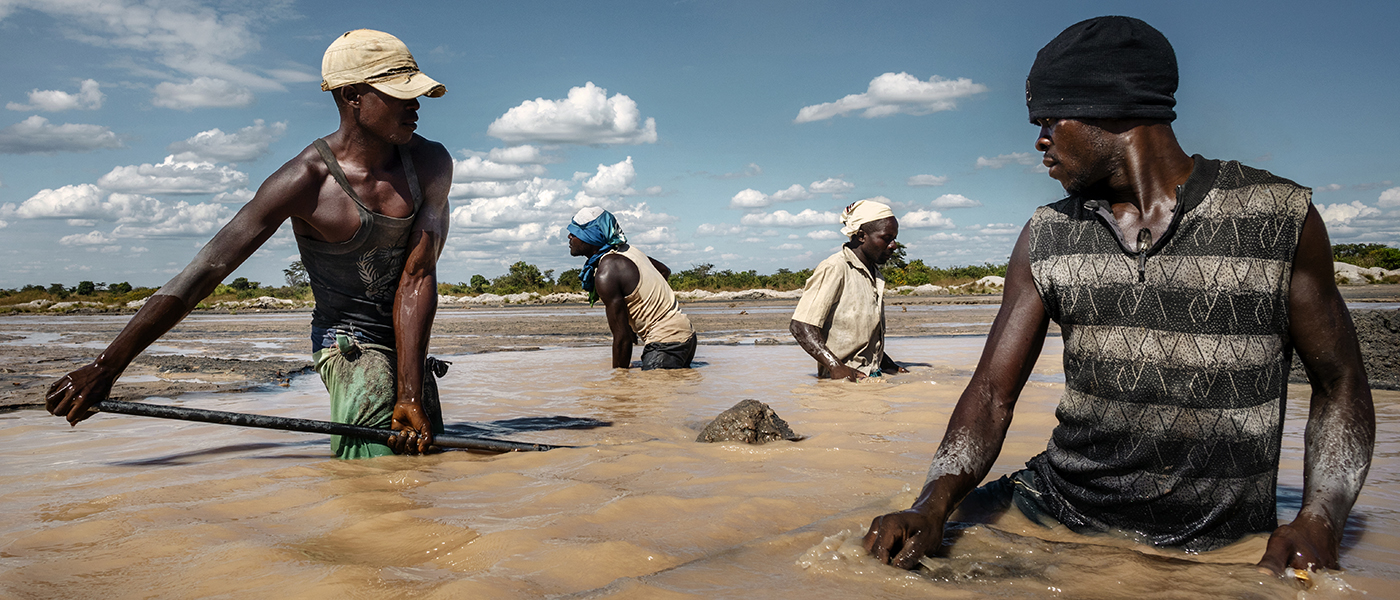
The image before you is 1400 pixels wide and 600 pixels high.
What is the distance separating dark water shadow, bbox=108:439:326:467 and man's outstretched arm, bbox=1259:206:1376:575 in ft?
12.5

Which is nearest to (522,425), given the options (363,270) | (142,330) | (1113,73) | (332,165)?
(363,270)

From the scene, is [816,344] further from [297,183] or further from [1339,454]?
[1339,454]

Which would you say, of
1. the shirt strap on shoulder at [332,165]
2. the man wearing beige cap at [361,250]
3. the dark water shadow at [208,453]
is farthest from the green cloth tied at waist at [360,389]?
the shirt strap on shoulder at [332,165]

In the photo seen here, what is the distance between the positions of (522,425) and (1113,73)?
3713 millimetres

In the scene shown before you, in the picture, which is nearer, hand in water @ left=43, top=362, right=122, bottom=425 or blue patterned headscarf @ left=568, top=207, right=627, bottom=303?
hand in water @ left=43, top=362, right=122, bottom=425

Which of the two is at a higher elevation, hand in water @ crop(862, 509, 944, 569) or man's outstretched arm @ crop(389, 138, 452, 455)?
man's outstretched arm @ crop(389, 138, 452, 455)

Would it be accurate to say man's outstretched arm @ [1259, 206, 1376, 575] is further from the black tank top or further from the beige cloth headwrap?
the beige cloth headwrap

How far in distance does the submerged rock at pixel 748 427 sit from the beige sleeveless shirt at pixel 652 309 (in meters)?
3.50

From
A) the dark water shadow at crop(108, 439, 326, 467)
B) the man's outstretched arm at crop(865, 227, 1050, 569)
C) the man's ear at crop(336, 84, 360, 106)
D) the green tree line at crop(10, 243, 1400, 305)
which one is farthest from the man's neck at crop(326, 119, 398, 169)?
the green tree line at crop(10, 243, 1400, 305)

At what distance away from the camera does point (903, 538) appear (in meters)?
1.91

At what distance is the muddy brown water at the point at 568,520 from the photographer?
189 cm

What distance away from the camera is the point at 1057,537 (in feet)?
7.13

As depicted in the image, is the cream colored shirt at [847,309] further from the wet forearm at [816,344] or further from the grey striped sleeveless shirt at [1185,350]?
the grey striped sleeveless shirt at [1185,350]

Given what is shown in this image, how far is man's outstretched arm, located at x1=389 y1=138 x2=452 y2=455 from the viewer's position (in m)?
3.50
